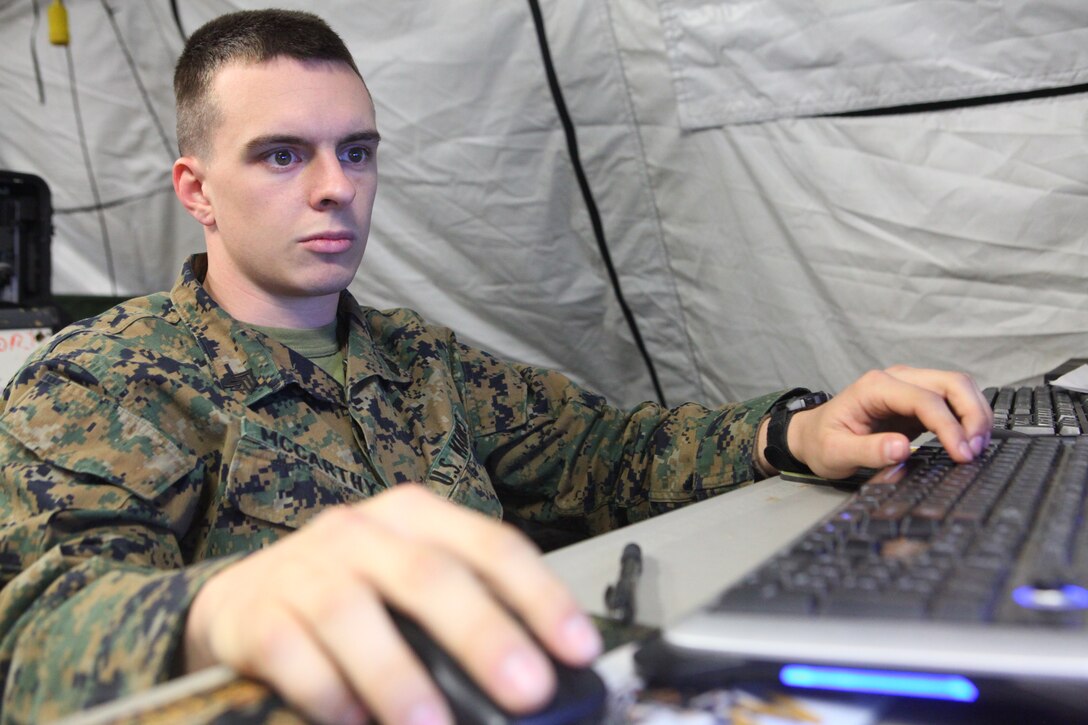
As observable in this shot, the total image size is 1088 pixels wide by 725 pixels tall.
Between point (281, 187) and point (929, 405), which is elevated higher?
point (281, 187)

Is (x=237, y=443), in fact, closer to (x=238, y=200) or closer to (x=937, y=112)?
(x=238, y=200)

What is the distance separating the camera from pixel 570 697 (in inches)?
12.0

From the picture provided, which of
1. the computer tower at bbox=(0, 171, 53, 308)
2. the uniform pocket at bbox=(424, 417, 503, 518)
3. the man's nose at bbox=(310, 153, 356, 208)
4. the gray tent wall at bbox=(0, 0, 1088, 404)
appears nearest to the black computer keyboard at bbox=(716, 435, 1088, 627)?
the uniform pocket at bbox=(424, 417, 503, 518)

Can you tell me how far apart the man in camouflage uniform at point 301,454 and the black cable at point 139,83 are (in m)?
0.82

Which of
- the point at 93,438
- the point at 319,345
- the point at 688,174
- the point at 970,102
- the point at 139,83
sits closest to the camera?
the point at 93,438

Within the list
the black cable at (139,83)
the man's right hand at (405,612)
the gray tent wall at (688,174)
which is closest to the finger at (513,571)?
the man's right hand at (405,612)

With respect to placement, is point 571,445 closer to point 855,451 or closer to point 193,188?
point 855,451

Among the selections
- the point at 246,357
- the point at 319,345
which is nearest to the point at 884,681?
the point at 246,357

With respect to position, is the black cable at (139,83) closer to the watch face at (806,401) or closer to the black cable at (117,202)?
the black cable at (117,202)

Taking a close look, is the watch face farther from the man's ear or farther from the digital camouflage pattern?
the man's ear

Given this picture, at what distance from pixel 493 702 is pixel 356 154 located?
888mm

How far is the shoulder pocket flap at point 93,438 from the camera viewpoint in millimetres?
748

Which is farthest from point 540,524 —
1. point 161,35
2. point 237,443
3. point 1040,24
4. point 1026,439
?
point 161,35

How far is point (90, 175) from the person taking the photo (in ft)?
6.48
